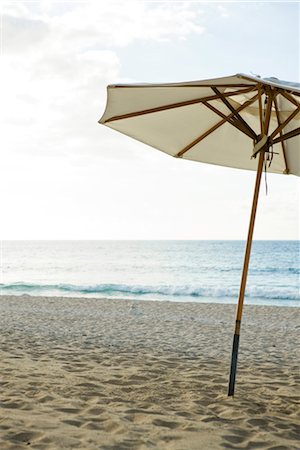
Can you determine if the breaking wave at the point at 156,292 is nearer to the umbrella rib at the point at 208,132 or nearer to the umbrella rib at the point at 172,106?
the umbrella rib at the point at 208,132

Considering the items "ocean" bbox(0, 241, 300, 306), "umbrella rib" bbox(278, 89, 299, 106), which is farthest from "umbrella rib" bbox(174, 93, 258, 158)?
"ocean" bbox(0, 241, 300, 306)

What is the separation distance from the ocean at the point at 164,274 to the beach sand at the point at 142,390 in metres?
13.0

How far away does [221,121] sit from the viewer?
484cm

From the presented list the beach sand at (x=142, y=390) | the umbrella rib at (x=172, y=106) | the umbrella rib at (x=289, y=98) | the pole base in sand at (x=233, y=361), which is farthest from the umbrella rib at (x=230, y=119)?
the beach sand at (x=142, y=390)

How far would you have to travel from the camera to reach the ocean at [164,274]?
75.0 ft

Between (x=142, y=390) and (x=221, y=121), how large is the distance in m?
2.43

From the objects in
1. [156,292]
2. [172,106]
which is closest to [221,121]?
[172,106]

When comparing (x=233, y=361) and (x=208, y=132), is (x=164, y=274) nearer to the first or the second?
(x=208, y=132)

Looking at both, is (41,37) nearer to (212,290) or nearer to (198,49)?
(198,49)

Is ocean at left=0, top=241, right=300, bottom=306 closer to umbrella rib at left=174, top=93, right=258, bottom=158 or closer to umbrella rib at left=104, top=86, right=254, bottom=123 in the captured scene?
umbrella rib at left=174, top=93, right=258, bottom=158

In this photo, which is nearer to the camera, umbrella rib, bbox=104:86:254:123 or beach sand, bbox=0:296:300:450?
Answer: beach sand, bbox=0:296:300:450

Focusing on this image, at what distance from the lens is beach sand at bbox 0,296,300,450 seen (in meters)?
3.03

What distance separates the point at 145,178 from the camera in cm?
6856

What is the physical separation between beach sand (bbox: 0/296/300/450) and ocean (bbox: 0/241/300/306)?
42.6ft
